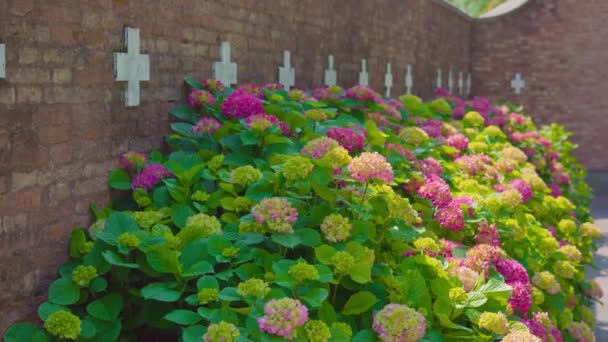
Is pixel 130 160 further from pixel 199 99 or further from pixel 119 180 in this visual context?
pixel 199 99

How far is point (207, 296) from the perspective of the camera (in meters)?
2.90

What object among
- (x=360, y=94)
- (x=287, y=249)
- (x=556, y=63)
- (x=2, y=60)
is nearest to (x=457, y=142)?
(x=360, y=94)

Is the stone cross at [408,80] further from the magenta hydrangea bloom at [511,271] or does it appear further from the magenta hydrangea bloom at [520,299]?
the magenta hydrangea bloom at [520,299]

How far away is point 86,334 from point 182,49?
1.95 metres

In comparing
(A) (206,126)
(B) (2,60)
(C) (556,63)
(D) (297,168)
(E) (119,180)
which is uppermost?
(C) (556,63)

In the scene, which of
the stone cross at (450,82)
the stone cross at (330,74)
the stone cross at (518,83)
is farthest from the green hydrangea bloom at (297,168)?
the stone cross at (518,83)

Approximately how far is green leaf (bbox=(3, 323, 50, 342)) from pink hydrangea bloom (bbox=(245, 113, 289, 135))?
4.73 feet

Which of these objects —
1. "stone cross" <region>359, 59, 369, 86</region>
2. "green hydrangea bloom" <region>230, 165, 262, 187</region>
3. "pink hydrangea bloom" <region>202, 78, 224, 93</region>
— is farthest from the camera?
"stone cross" <region>359, 59, 369, 86</region>

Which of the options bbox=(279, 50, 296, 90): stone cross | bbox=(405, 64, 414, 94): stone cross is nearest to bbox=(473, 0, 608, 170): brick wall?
bbox=(405, 64, 414, 94): stone cross

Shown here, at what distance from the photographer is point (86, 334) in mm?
3039

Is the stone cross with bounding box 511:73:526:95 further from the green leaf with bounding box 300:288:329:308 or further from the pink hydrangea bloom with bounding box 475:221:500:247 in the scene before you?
the green leaf with bounding box 300:288:329:308

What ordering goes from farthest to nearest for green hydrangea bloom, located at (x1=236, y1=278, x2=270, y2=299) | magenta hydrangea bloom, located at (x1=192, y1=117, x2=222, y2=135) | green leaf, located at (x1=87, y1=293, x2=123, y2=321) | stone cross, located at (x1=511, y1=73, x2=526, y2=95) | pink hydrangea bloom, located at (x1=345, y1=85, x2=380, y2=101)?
1. stone cross, located at (x1=511, y1=73, x2=526, y2=95)
2. pink hydrangea bloom, located at (x1=345, y1=85, x2=380, y2=101)
3. magenta hydrangea bloom, located at (x1=192, y1=117, x2=222, y2=135)
4. green leaf, located at (x1=87, y1=293, x2=123, y2=321)
5. green hydrangea bloom, located at (x1=236, y1=278, x2=270, y2=299)

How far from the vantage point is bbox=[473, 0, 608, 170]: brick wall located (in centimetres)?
1501

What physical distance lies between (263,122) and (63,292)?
4.26 ft
